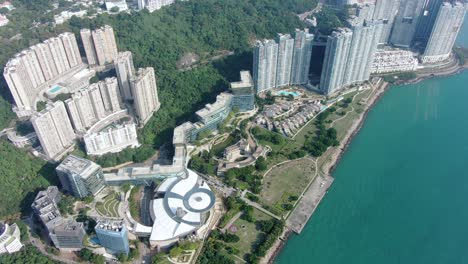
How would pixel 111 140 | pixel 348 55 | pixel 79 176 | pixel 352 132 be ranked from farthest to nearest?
pixel 348 55
pixel 352 132
pixel 111 140
pixel 79 176

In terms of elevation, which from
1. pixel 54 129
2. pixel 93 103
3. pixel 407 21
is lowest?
pixel 54 129

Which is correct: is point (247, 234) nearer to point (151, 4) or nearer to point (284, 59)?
point (284, 59)

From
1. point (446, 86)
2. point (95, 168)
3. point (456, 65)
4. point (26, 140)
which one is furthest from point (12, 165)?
point (456, 65)

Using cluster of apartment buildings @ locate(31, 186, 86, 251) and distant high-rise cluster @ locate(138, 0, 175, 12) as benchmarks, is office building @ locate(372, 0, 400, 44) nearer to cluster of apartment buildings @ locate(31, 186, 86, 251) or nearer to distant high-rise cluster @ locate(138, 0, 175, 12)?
distant high-rise cluster @ locate(138, 0, 175, 12)

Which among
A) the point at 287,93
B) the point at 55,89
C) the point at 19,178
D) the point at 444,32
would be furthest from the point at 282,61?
the point at 19,178

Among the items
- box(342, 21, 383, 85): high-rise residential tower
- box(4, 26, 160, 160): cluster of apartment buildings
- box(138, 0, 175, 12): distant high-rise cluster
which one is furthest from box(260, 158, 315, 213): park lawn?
box(138, 0, 175, 12): distant high-rise cluster

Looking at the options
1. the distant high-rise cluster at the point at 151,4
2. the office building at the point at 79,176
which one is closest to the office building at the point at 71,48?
the distant high-rise cluster at the point at 151,4

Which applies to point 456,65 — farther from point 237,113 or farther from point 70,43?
point 70,43
